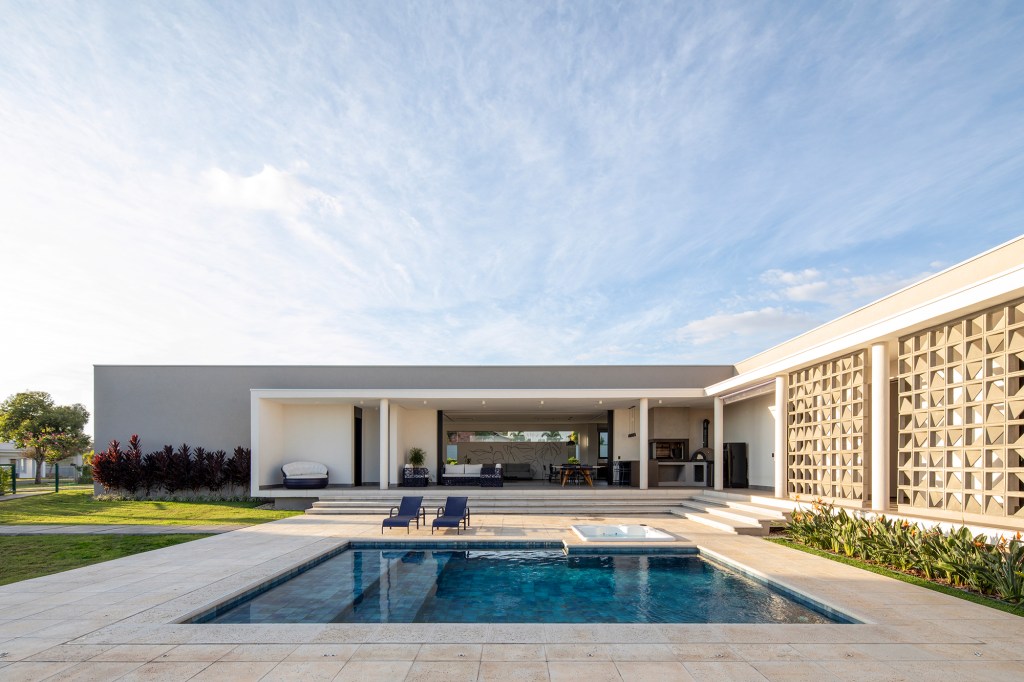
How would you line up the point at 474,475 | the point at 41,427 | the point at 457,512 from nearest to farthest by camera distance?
the point at 457,512 → the point at 474,475 → the point at 41,427

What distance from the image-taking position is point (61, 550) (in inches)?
390

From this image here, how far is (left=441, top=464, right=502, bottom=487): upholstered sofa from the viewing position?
56.9ft

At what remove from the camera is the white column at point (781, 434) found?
13.2 metres

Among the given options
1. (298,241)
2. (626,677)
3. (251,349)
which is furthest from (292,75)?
(251,349)

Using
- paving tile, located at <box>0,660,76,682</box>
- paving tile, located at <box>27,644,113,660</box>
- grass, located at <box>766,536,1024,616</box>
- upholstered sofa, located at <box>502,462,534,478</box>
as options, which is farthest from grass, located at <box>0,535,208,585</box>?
upholstered sofa, located at <box>502,462,534,478</box>

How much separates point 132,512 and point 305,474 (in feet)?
13.6

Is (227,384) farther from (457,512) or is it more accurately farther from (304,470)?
(457,512)

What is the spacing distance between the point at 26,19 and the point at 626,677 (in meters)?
11.6

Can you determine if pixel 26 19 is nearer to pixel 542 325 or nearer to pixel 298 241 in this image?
pixel 298 241

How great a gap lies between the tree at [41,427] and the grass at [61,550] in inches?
956

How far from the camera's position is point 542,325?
77.4 ft

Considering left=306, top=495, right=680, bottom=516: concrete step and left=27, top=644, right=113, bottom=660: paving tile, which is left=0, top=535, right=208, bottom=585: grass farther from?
left=306, top=495, right=680, bottom=516: concrete step

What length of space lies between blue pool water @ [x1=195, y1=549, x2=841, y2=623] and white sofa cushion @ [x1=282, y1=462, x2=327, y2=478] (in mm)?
7380

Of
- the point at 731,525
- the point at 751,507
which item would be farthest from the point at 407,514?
the point at 751,507
